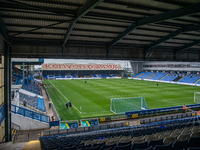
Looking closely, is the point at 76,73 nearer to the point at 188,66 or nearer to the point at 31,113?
the point at 188,66

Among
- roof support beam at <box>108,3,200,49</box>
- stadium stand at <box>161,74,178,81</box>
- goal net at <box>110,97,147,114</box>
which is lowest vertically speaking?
goal net at <box>110,97,147,114</box>

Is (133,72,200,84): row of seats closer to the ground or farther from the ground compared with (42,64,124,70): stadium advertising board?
closer to the ground

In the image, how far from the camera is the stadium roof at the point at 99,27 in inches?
317

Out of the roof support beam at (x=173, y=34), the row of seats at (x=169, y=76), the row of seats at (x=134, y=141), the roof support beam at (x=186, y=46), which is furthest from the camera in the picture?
the row of seats at (x=169, y=76)

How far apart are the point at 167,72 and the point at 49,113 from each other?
179 ft

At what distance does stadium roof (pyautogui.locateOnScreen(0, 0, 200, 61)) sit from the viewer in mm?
8047

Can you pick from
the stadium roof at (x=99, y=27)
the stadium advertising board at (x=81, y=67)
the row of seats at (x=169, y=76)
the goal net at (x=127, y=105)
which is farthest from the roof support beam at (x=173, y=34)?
the stadium advertising board at (x=81, y=67)

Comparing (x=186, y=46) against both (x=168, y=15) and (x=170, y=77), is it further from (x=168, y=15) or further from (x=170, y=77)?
(x=170, y=77)

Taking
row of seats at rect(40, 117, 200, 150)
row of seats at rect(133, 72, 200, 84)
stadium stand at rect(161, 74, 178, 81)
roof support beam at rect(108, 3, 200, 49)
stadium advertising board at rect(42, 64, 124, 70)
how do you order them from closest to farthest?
row of seats at rect(40, 117, 200, 150), roof support beam at rect(108, 3, 200, 49), row of seats at rect(133, 72, 200, 84), stadium stand at rect(161, 74, 178, 81), stadium advertising board at rect(42, 64, 124, 70)

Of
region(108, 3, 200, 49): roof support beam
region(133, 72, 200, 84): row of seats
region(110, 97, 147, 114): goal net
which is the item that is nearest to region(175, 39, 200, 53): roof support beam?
region(108, 3, 200, 49): roof support beam

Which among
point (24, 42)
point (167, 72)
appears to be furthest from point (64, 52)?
point (167, 72)

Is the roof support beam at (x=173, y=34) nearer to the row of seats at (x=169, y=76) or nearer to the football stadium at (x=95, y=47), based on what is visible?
the football stadium at (x=95, y=47)

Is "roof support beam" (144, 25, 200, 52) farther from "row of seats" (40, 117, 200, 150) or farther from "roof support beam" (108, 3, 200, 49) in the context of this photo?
"row of seats" (40, 117, 200, 150)

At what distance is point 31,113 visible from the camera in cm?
1485
